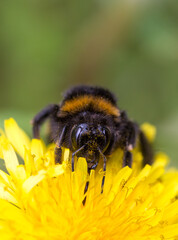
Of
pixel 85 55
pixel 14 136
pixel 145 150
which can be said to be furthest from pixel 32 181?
pixel 85 55

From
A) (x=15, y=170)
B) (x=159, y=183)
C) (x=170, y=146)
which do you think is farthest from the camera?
(x=170, y=146)

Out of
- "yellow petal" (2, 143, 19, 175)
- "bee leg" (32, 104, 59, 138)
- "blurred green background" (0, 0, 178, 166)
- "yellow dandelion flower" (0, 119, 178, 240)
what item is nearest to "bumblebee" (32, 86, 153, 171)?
"bee leg" (32, 104, 59, 138)

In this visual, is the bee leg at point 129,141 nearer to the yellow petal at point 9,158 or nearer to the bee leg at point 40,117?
the bee leg at point 40,117

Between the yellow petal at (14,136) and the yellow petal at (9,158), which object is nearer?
the yellow petal at (9,158)

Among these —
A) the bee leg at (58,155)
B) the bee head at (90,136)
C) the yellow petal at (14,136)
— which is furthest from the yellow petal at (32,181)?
the yellow petal at (14,136)

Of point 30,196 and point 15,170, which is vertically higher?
point 15,170

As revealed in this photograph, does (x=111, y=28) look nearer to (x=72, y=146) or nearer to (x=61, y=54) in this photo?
(x=61, y=54)

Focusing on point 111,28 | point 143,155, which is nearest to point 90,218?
point 143,155
